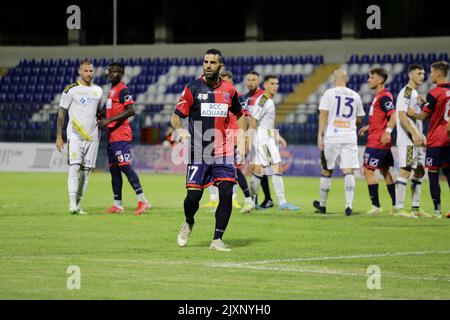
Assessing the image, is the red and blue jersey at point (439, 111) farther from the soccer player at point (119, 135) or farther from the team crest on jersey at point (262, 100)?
the soccer player at point (119, 135)

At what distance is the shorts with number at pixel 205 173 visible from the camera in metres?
11.4

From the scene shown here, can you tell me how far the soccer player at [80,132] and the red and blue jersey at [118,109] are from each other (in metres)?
0.31

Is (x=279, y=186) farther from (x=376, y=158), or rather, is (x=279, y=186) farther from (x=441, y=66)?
(x=441, y=66)

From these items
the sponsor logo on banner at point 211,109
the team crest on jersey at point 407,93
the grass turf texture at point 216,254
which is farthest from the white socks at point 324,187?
the sponsor logo on banner at point 211,109

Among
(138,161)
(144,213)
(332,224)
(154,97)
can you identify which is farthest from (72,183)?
(154,97)

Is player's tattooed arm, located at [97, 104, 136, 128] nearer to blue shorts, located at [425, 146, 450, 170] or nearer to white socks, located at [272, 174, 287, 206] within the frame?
white socks, located at [272, 174, 287, 206]

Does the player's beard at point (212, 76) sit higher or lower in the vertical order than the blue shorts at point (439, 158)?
higher

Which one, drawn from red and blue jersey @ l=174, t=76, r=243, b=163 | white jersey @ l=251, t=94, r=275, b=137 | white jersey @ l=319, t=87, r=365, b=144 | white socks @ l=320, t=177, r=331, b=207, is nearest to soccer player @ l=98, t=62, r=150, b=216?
white jersey @ l=251, t=94, r=275, b=137

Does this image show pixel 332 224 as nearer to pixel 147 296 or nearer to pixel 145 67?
pixel 147 296

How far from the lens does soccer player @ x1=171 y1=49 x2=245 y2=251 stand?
11438 mm

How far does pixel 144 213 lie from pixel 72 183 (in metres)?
1.41

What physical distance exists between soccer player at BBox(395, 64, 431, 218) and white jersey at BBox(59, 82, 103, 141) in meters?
5.21

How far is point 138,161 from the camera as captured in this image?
34.2m

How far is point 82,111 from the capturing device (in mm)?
16141
